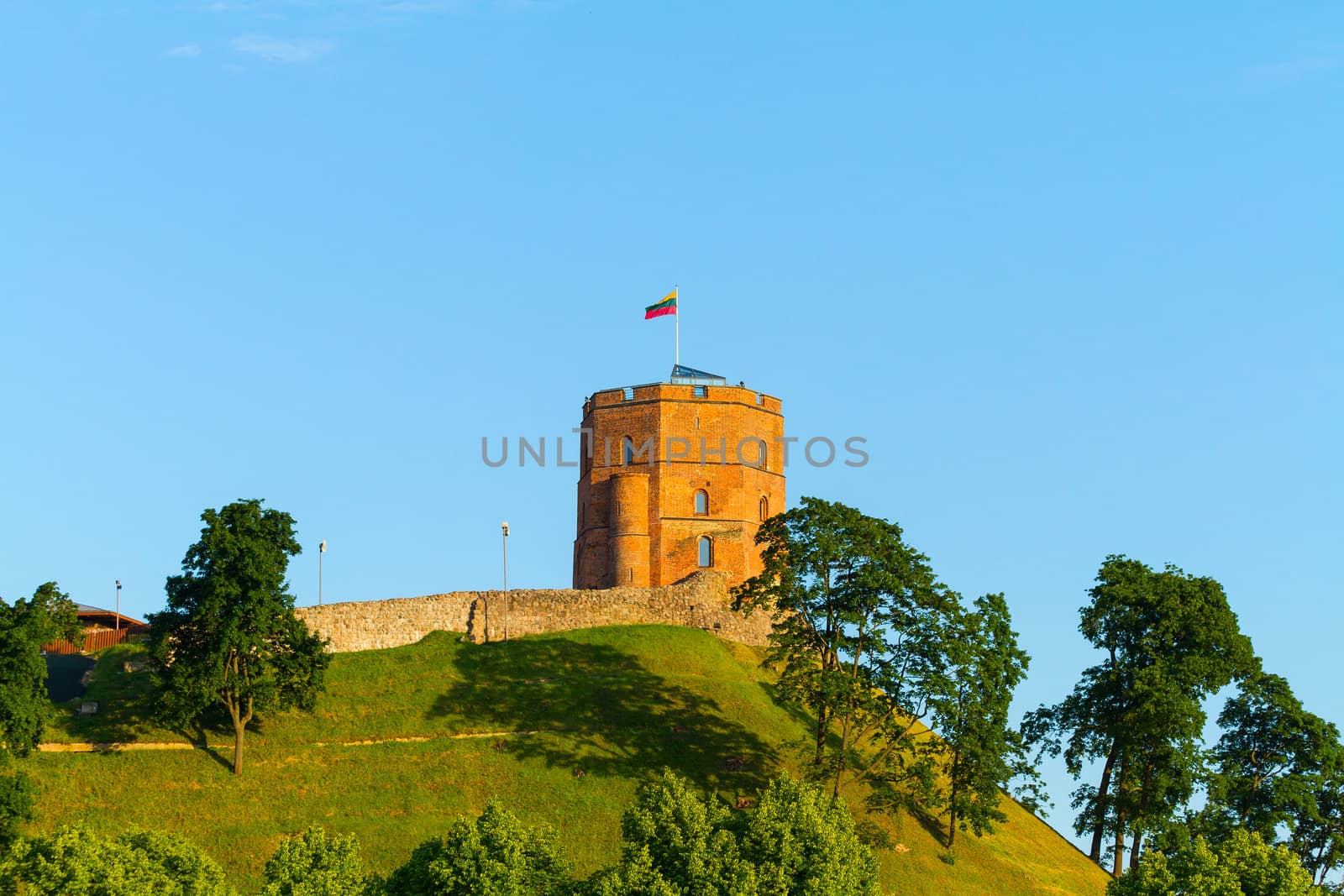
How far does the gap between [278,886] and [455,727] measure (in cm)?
2257

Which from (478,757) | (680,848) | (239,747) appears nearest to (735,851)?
(680,848)

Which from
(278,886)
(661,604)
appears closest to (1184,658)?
(661,604)

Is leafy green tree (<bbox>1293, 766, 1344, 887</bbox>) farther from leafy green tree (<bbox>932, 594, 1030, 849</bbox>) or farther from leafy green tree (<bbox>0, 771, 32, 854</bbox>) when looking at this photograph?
leafy green tree (<bbox>0, 771, 32, 854</bbox>)

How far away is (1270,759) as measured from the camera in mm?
83188

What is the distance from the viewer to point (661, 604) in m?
92.9

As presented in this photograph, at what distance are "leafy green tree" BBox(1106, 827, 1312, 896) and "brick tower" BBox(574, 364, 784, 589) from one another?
37.3 meters

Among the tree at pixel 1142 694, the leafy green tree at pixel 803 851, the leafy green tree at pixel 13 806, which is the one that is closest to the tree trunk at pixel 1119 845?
the tree at pixel 1142 694

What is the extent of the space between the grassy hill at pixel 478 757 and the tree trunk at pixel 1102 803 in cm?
109

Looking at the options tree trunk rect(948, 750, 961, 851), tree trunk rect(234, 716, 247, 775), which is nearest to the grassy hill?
tree trunk rect(234, 716, 247, 775)

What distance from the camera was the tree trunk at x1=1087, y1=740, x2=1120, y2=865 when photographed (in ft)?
264

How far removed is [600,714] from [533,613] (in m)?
11.1

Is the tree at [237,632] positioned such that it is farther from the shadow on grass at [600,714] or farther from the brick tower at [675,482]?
the brick tower at [675,482]

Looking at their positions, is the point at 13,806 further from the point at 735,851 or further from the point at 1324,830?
the point at 1324,830

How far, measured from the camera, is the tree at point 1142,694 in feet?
260
